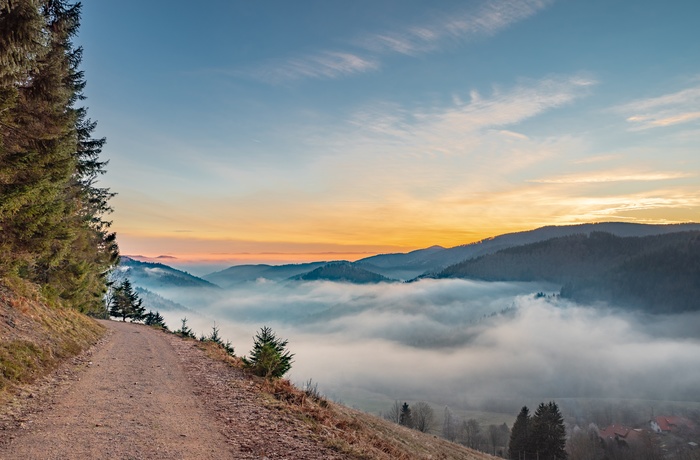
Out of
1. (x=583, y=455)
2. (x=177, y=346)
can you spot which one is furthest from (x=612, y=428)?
(x=177, y=346)

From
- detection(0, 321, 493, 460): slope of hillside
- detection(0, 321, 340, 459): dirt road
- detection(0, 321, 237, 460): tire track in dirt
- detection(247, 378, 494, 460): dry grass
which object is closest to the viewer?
detection(0, 321, 237, 460): tire track in dirt

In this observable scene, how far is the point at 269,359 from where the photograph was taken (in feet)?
51.1

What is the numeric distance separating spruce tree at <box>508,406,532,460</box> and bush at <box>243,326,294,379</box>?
7238 cm

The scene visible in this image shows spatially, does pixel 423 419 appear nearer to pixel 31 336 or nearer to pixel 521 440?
pixel 521 440

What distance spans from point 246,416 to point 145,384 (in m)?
4.63

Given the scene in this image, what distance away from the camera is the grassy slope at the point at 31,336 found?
10.8m

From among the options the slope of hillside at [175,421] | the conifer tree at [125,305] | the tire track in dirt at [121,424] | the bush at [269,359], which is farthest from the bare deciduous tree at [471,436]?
the tire track in dirt at [121,424]

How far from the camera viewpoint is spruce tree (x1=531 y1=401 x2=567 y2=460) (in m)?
Answer: 68.6

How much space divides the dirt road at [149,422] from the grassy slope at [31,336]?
2.72 ft

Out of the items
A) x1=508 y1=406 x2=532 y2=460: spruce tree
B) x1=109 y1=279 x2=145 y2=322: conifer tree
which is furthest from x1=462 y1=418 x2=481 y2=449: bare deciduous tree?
x1=109 y1=279 x2=145 y2=322: conifer tree

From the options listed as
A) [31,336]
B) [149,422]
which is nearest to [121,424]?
[149,422]

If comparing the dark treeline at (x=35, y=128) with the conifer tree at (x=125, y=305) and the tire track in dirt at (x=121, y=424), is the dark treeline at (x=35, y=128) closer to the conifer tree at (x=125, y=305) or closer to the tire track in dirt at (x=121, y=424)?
the tire track in dirt at (x=121, y=424)

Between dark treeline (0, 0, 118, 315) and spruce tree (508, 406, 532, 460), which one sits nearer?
dark treeline (0, 0, 118, 315)

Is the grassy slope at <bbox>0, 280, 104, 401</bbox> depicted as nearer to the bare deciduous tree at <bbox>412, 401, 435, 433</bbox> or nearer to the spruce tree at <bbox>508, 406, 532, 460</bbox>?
the bare deciduous tree at <bbox>412, 401, 435, 433</bbox>
